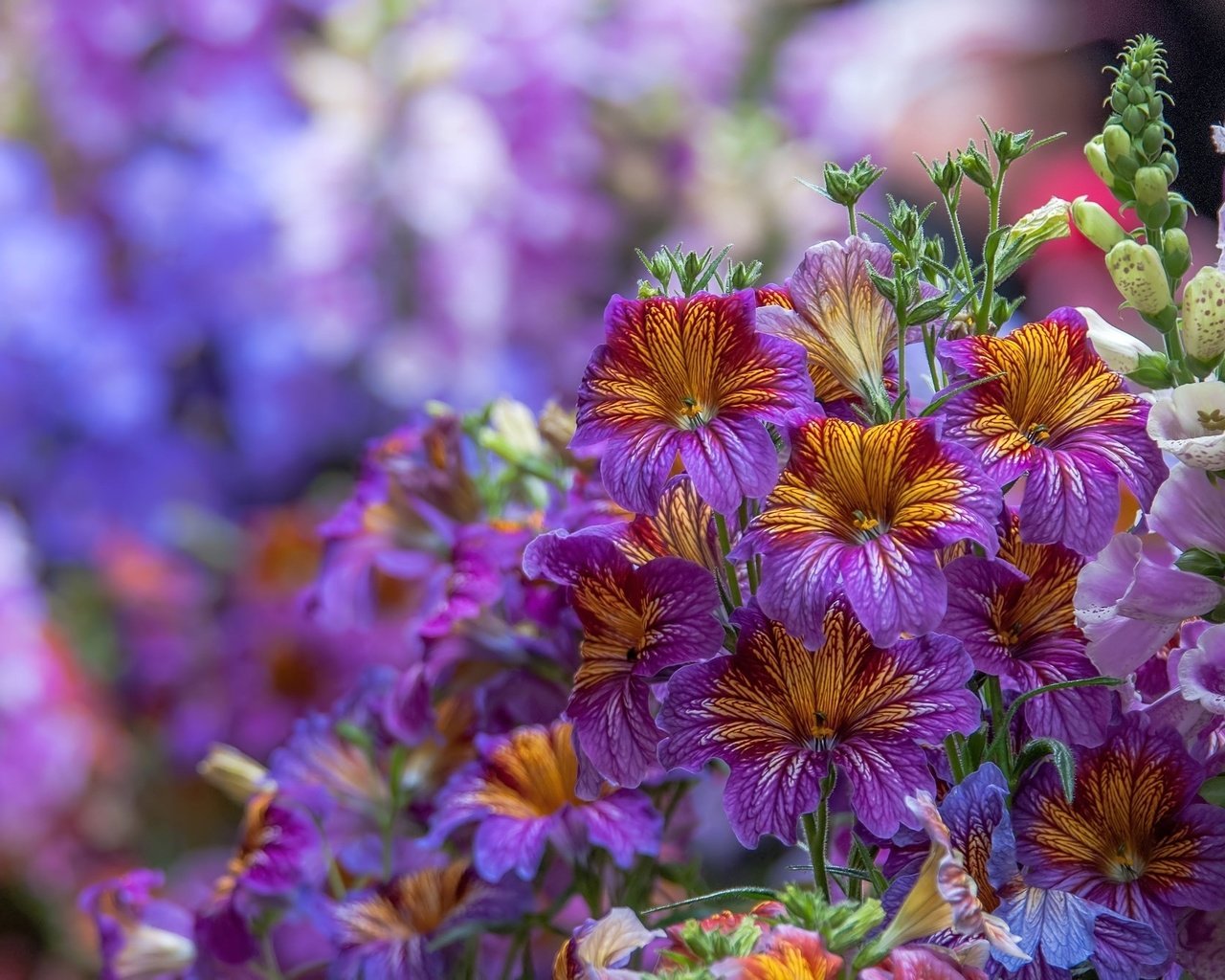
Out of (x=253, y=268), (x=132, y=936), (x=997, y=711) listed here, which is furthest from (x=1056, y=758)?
(x=253, y=268)

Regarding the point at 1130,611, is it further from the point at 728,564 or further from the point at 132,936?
the point at 132,936

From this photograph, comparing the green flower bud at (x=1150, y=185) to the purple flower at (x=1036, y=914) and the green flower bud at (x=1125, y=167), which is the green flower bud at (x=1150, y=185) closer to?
the green flower bud at (x=1125, y=167)

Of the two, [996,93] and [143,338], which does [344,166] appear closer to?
[143,338]

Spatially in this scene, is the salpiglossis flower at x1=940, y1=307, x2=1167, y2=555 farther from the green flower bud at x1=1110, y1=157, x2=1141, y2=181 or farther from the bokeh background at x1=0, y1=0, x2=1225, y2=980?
the bokeh background at x1=0, y1=0, x2=1225, y2=980

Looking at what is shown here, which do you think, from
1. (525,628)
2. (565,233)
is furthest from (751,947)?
(565,233)

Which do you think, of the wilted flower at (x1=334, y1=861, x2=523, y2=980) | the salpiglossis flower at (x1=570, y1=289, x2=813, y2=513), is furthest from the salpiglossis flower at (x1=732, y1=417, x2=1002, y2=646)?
the wilted flower at (x1=334, y1=861, x2=523, y2=980)

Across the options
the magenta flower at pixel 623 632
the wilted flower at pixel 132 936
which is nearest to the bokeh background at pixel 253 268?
the wilted flower at pixel 132 936

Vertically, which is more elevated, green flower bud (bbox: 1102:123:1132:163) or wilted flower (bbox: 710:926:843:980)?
green flower bud (bbox: 1102:123:1132:163)
